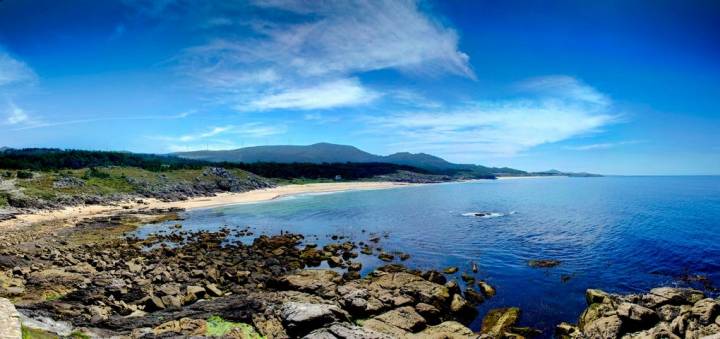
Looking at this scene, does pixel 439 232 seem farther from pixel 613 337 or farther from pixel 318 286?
pixel 613 337

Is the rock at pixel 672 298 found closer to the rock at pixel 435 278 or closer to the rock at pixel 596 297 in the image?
the rock at pixel 596 297

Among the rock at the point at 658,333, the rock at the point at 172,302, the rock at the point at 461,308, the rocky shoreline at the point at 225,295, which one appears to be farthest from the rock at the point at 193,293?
the rock at the point at 658,333

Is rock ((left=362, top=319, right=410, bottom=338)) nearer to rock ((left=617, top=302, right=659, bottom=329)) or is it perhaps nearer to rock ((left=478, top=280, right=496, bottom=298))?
rock ((left=478, top=280, right=496, bottom=298))

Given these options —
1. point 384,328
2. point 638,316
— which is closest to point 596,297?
point 638,316

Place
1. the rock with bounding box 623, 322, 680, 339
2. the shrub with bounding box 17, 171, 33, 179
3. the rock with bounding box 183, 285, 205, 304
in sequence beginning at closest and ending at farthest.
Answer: the rock with bounding box 623, 322, 680, 339 → the rock with bounding box 183, 285, 205, 304 → the shrub with bounding box 17, 171, 33, 179

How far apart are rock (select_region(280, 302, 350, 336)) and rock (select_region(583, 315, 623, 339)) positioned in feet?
39.3

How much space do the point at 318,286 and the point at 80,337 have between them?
13.1m

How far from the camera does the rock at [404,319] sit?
20297 mm

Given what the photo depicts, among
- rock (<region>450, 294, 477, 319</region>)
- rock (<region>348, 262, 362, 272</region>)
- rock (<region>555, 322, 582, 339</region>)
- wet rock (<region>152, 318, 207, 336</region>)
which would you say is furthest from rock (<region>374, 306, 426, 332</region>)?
rock (<region>348, 262, 362, 272</region>)

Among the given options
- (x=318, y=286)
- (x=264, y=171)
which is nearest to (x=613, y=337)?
(x=318, y=286)

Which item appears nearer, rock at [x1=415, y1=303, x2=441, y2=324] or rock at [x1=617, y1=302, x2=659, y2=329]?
rock at [x1=617, y1=302, x2=659, y2=329]

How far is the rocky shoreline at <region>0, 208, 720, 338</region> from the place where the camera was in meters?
18.2

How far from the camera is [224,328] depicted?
19156mm

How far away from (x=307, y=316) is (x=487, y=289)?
47.5 ft
